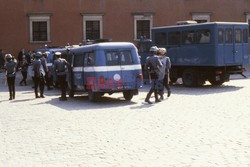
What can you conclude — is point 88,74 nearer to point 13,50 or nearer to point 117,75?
point 117,75

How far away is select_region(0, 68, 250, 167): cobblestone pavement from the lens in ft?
22.4

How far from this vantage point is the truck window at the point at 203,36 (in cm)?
1905

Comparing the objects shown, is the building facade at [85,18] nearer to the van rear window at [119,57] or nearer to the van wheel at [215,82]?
the van wheel at [215,82]

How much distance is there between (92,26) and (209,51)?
16.5 meters

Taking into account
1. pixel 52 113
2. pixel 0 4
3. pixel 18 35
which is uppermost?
pixel 0 4

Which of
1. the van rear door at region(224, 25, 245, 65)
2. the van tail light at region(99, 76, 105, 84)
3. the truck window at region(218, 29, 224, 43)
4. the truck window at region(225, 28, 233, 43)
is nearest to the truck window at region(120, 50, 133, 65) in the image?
the van tail light at region(99, 76, 105, 84)

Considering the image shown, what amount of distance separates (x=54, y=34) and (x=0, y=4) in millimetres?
4436

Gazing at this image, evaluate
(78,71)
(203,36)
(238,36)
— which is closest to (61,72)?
(78,71)

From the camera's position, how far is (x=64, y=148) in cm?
775

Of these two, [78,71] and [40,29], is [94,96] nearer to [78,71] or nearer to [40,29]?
[78,71]

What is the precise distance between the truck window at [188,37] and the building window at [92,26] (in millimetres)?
14424

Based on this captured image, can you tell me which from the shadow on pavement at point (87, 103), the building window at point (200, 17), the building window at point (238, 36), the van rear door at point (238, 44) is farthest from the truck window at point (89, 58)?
the building window at point (200, 17)

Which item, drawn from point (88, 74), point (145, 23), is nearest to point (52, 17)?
point (145, 23)

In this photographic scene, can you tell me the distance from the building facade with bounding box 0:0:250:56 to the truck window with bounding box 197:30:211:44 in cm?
1509
